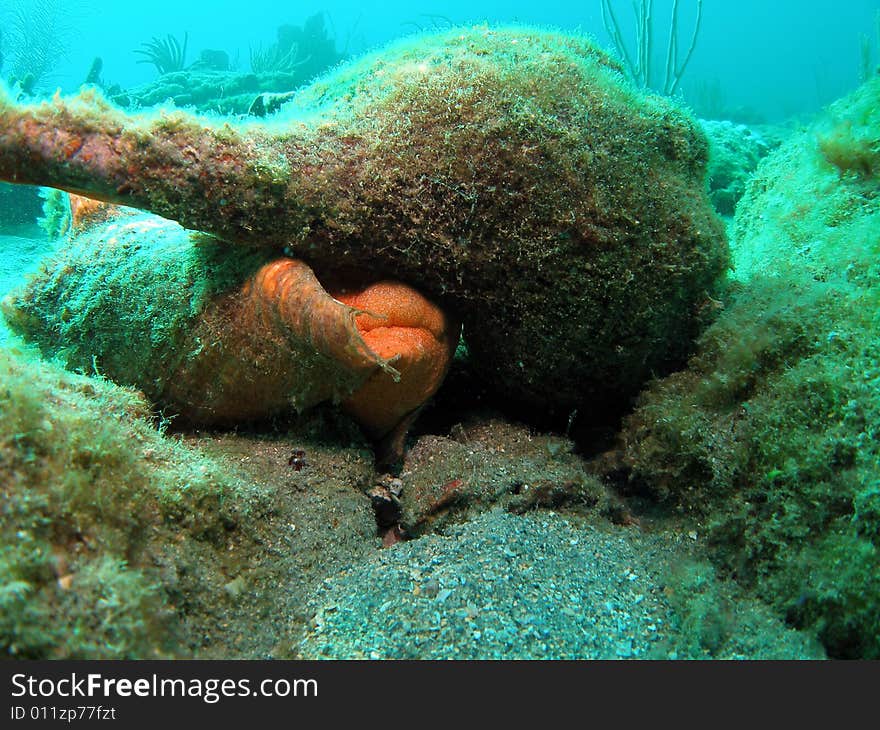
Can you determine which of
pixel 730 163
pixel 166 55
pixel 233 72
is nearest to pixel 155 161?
pixel 730 163

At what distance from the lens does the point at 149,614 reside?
1.69 meters

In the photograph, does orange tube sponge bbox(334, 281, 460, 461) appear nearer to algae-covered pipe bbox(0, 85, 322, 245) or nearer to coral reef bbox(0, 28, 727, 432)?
coral reef bbox(0, 28, 727, 432)

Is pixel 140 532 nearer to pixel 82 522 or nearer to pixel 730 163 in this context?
pixel 82 522

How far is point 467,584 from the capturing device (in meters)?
2.33

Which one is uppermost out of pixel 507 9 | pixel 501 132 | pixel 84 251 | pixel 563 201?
pixel 507 9

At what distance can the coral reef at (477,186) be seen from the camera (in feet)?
8.28

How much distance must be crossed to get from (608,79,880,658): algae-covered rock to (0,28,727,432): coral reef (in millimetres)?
436

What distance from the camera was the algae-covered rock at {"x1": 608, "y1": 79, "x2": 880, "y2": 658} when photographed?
2.29 meters

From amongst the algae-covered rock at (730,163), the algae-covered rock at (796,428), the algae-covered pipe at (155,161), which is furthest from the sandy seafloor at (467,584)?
the algae-covered rock at (730,163)

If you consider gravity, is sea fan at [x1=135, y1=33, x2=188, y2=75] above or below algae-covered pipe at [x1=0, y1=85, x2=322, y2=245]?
below

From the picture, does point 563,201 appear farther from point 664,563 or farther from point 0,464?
point 0,464

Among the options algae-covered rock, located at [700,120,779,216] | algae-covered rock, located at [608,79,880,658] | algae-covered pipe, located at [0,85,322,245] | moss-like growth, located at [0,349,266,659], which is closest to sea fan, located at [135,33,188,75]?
algae-covered rock, located at [700,120,779,216]
